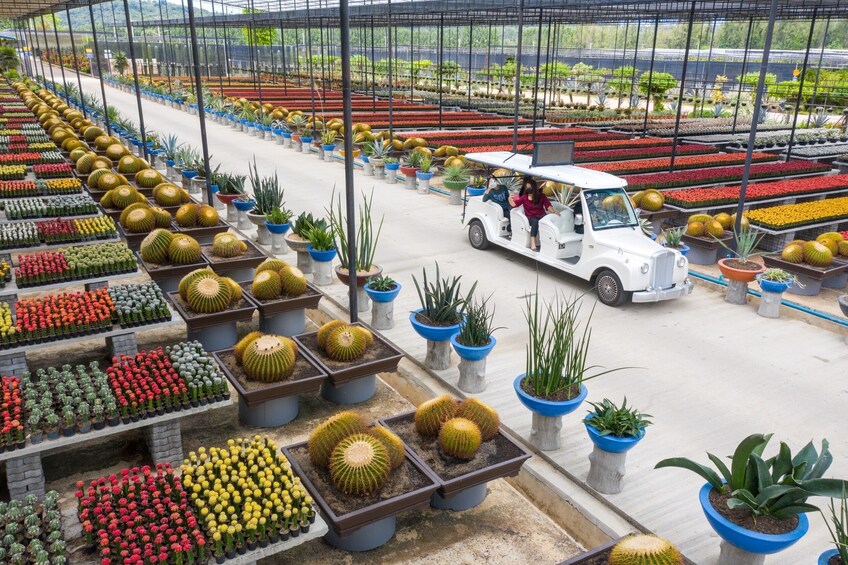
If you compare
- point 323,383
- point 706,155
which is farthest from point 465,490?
point 706,155

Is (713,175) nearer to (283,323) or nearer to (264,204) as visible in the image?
(264,204)

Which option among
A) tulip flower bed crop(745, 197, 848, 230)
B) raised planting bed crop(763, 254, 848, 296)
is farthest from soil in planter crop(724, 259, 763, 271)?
tulip flower bed crop(745, 197, 848, 230)

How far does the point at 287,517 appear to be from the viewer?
445cm

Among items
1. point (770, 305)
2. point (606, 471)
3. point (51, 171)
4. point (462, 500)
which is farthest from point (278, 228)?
point (770, 305)

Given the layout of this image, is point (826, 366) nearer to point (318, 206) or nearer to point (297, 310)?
point (297, 310)

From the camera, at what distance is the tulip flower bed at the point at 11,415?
5.09 metres

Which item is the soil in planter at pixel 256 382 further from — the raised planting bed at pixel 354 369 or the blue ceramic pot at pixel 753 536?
the blue ceramic pot at pixel 753 536

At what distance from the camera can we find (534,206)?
11148 mm

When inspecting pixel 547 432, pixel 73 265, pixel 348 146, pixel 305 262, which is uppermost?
pixel 348 146

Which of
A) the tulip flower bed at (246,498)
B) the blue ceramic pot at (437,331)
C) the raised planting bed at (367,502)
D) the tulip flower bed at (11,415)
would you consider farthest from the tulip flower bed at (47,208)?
the raised planting bed at (367,502)

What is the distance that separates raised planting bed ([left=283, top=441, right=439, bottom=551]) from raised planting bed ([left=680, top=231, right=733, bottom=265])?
8.61 m

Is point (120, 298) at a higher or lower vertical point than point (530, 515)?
higher

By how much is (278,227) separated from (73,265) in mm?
3933

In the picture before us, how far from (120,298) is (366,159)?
13.9 meters
